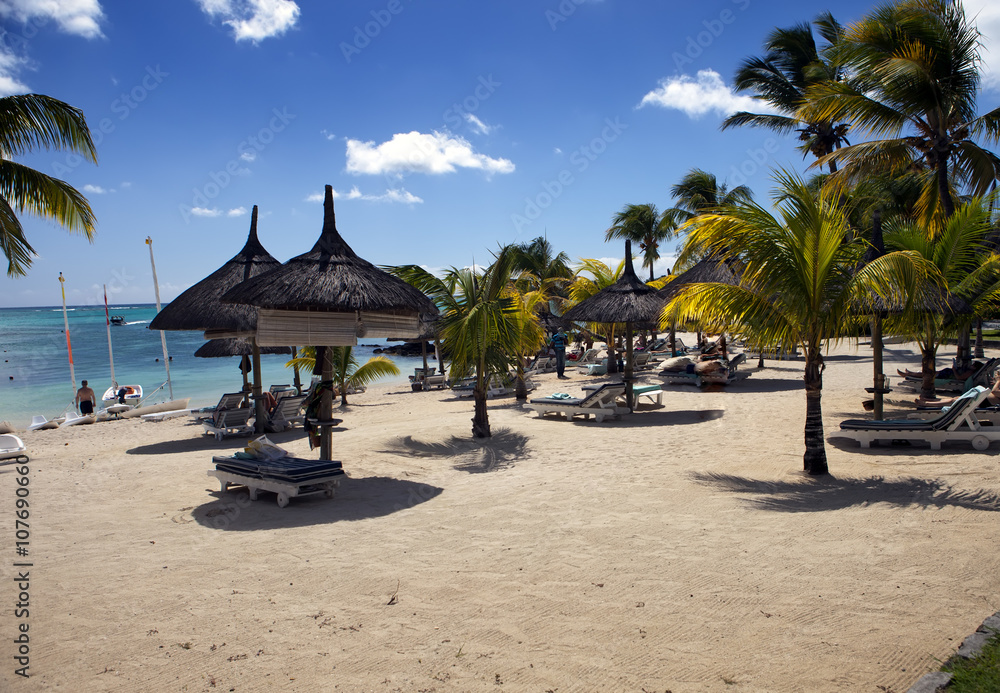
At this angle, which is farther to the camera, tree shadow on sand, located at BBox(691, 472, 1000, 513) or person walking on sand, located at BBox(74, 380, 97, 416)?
person walking on sand, located at BBox(74, 380, 97, 416)

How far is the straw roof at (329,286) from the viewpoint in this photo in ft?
22.4

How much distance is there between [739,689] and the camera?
2850 mm

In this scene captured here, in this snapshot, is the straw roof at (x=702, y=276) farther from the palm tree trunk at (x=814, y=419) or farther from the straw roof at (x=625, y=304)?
the palm tree trunk at (x=814, y=419)

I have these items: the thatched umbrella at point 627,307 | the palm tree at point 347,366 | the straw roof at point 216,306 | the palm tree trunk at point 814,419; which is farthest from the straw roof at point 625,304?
the palm tree at point 347,366

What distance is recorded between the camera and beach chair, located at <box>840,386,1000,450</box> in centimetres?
747

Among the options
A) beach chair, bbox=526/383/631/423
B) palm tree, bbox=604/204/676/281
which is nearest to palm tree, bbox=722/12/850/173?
palm tree, bbox=604/204/676/281

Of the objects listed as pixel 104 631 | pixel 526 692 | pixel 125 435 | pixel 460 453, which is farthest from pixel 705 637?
pixel 125 435

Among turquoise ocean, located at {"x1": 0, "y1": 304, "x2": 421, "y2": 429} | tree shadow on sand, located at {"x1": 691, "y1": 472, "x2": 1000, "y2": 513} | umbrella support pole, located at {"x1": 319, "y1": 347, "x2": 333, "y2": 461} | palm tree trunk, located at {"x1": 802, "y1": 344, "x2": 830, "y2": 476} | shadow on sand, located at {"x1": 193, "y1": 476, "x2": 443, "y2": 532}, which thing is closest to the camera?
tree shadow on sand, located at {"x1": 691, "y1": 472, "x2": 1000, "y2": 513}

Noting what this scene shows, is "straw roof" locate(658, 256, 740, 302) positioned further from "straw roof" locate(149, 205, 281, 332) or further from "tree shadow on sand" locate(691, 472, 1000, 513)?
"straw roof" locate(149, 205, 281, 332)

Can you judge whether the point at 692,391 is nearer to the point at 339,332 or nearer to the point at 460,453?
the point at 460,453

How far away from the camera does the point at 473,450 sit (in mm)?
9133

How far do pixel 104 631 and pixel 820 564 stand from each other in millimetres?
4791

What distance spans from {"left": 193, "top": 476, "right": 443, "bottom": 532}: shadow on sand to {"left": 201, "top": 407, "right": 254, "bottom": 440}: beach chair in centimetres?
431

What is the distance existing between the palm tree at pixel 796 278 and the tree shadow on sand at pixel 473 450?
3.25 metres
